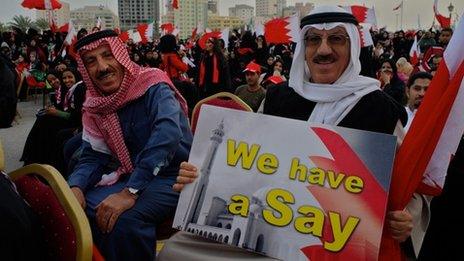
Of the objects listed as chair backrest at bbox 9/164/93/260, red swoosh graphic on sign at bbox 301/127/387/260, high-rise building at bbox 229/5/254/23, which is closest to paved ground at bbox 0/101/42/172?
chair backrest at bbox 9/164/93/260

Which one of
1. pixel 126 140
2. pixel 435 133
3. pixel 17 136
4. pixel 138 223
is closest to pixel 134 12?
pixel 17 136

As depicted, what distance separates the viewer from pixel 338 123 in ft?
6.12

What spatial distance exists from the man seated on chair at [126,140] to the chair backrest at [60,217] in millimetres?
476

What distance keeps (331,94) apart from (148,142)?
3.04ft

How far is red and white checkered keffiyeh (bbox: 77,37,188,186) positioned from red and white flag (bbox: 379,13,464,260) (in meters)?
1.41

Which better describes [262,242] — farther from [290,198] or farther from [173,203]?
[173,203]

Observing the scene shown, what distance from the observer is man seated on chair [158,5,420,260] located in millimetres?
1841

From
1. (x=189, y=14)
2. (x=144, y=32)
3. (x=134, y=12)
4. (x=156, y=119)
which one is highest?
(x=189, y=14)

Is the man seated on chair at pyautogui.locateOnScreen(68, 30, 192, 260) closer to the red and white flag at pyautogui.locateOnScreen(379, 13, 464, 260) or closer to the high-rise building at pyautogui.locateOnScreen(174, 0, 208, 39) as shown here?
the red and white flag at pyautogui.locateOnScreen(379, 13, 464, 260)

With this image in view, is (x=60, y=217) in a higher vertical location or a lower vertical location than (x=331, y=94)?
lower

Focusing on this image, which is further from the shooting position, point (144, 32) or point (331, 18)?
point (144, 32)

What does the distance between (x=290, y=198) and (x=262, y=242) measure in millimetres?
180

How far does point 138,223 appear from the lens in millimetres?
2168

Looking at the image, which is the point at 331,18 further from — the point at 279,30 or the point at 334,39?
the point at 279,30
